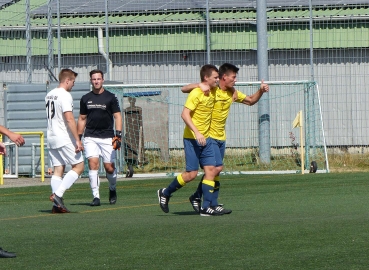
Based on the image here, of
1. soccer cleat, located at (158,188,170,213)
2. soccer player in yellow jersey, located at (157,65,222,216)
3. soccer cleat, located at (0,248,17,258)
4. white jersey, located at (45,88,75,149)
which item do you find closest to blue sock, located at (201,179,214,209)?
soccer player in yellow jersey, located at (157,65,222,216)

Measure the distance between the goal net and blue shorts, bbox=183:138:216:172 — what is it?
→ 10.1 m

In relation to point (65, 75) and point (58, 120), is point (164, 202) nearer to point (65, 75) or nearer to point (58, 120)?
point (58, 120)

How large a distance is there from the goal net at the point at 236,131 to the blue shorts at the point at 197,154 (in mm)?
10127

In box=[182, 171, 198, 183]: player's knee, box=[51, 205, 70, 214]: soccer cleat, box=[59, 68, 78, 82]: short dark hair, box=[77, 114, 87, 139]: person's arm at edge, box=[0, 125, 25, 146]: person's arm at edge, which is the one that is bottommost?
box=[51, 205, 70, 214]: soccer cleat

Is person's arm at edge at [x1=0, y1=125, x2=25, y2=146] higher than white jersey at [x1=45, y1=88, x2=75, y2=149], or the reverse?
white jersey at [x1=45, y1=88, x2=75, y2=149]

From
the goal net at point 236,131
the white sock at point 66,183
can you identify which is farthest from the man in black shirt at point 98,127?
the goal net at point 236,131

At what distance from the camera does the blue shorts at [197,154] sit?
11297 mm

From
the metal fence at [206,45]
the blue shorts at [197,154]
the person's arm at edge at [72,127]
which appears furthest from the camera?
the metal fence at [206,45]

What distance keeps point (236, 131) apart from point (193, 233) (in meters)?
13.7

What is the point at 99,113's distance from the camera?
13.3 metres

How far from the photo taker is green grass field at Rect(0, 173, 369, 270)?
24.2 feet

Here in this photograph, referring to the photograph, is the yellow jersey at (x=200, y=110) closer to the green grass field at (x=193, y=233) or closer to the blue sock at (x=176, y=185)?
the blue sock at (x=176, y=185)

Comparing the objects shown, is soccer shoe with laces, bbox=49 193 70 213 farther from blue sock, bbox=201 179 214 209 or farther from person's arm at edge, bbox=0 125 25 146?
person's arm at edge, bbox=0 125 25 146

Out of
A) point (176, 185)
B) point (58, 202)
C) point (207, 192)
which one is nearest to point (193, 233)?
point (207, 192)
